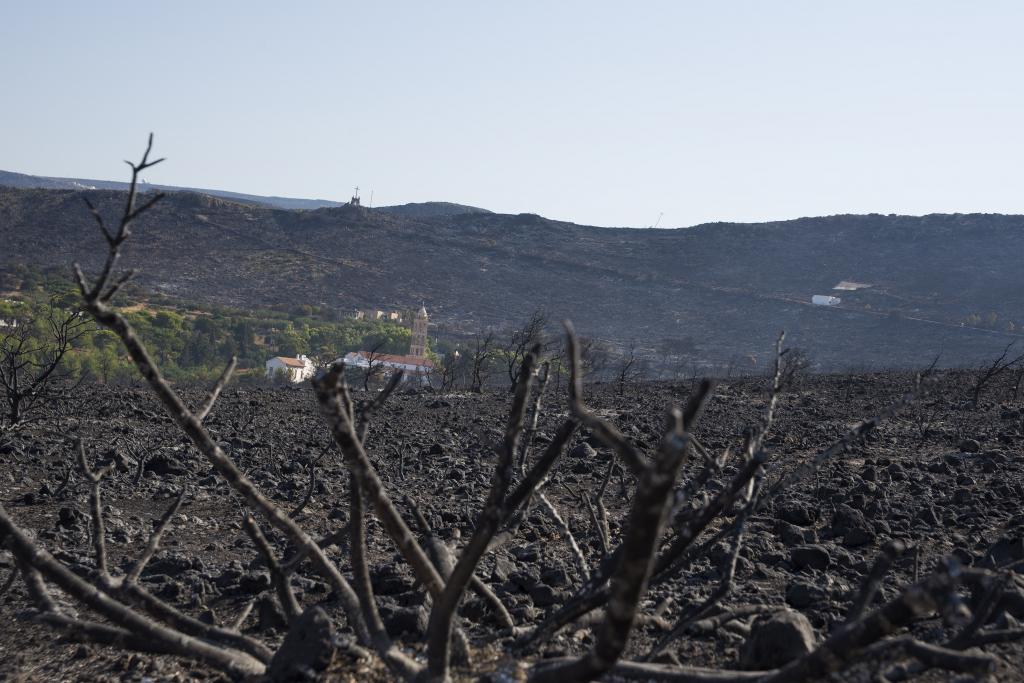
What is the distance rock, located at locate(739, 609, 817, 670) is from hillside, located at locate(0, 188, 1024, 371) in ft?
175

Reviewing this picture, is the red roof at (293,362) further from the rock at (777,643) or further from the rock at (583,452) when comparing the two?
the rock at (777,643)

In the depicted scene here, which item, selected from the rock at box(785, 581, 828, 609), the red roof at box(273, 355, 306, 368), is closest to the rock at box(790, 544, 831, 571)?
the rock at box(785, 581, 828, 609)

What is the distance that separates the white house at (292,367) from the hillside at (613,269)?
2071cm

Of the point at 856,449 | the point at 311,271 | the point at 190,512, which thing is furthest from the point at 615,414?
the point at 311,271

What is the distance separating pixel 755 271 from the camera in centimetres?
8031

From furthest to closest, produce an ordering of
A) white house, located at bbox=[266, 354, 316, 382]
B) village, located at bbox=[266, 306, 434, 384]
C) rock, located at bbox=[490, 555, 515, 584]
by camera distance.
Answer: white house, located at bbox=[266, 354, 316, 382]
village, located at bbox=[266, 306, 434, 384]
rock, located at bbox=[490, 555, 515, 584]

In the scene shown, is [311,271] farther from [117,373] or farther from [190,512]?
[190,512]

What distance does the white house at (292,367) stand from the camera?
3781 centimetres

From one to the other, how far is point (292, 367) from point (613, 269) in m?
43.2

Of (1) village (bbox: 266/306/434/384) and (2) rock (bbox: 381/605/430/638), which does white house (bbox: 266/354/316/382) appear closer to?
(1) village (bbox: 266/306/434/384)

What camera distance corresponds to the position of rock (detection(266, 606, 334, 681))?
289 cm

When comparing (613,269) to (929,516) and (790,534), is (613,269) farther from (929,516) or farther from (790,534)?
(790,534)

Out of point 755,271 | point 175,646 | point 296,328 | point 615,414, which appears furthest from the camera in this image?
point 755,271

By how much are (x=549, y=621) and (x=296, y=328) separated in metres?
52.9
